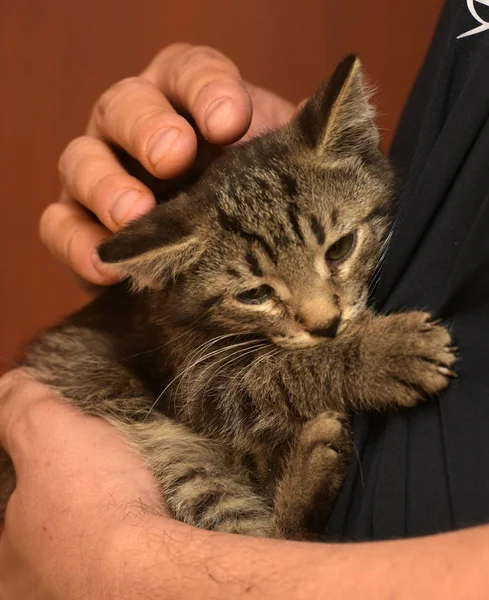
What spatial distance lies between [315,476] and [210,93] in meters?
0.77

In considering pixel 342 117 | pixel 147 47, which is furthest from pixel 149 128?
pixel 147 47

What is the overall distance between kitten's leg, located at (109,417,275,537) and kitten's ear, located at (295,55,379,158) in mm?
653

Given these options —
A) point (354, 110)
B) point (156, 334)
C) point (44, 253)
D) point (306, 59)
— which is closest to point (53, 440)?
point (156, 334)

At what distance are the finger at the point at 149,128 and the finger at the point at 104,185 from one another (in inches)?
1.8

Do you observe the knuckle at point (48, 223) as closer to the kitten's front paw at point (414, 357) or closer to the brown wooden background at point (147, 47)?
the kitten's front paw at point (414, 357)

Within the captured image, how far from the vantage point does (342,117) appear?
1331 mm

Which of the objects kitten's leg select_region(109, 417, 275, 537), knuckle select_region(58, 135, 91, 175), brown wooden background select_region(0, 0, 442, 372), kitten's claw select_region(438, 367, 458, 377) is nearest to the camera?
kitten's claw select_region(438, 367, 458, 377)

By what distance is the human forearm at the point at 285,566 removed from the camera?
0.65 metres

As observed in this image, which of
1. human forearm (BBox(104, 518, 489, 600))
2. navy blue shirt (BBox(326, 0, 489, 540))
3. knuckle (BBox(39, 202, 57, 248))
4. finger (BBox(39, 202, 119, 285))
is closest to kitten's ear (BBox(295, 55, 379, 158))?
navy blue shirt (BBox(326, 0, 489, 540))

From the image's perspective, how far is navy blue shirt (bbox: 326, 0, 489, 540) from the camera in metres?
0.85

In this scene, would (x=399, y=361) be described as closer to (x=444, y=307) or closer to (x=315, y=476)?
(x=444, y=307)

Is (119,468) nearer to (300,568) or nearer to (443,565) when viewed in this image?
(300,568)

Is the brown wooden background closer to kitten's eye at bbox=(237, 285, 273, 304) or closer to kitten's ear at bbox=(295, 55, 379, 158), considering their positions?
kitten's ear at bbox=(295, 55, 379, 158)

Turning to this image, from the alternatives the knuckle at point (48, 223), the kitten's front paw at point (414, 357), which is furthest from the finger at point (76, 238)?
the kitten's front paw at point (414, 357)
